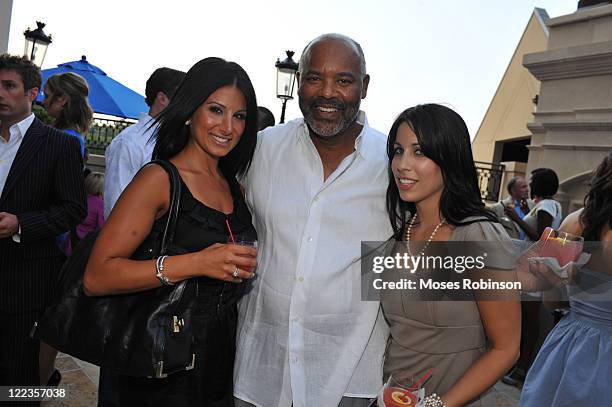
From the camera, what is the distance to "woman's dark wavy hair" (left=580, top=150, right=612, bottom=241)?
9.50 feet

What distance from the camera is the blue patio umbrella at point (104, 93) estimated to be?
36.8 ft

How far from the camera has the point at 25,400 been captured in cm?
319

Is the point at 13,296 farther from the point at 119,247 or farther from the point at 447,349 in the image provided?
the point at 447,349

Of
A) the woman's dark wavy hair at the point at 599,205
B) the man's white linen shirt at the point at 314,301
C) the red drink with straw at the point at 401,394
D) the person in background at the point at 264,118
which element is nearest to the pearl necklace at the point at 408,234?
the man's white linen shirt at the point at 314,301

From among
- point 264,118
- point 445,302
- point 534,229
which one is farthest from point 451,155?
point 534,229

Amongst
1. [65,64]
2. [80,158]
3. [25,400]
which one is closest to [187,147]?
[80,158]

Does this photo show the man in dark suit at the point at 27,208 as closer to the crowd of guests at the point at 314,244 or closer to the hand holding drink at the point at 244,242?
the crowd of guests at the point at 314,244

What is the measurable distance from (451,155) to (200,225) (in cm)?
103

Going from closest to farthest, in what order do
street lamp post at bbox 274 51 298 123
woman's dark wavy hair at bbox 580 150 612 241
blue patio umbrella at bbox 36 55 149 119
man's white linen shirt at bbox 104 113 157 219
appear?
woman's dark wavy hair at bbox 580 150 612 241 < man's white linen shirt at bbox 104 113 157 219 < street lamp post at bbox 274 51 298 123 < blue patio umbrella at bbox 36 55 149 119

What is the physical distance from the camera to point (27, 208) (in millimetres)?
3229

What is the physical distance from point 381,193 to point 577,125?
655cm

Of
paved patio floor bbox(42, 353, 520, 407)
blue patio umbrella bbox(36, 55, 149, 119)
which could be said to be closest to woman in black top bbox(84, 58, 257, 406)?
paved patio floor bbox(42, 353, 520, 407)

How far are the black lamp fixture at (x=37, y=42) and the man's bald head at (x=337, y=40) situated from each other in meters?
10.0

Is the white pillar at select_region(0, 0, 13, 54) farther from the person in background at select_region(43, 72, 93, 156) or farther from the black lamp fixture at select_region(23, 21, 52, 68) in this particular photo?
the black lamp fixture at select_region(23, 21, 52, 68)
